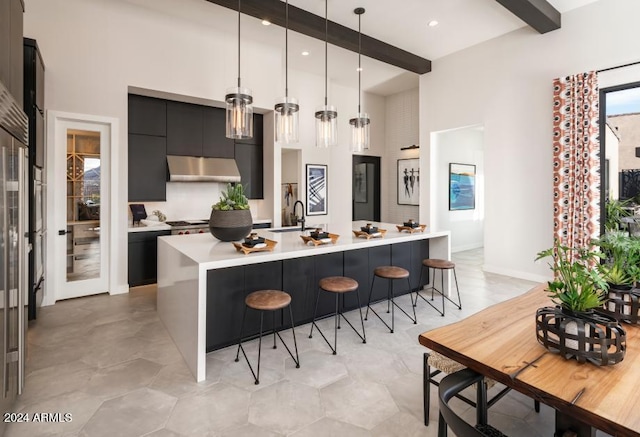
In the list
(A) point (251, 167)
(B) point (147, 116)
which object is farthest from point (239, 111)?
(A) point (251, 167)

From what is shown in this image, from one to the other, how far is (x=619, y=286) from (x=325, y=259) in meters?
2.31

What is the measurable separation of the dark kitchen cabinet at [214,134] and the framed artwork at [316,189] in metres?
1.77

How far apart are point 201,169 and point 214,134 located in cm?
67

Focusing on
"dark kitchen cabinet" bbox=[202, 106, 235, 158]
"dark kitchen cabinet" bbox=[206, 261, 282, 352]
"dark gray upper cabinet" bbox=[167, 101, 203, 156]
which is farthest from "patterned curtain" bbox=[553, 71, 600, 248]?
"dark gray upper cabinet" bbox=[167, 101, 203, 156]

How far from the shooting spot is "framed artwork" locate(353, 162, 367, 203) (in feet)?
26.3

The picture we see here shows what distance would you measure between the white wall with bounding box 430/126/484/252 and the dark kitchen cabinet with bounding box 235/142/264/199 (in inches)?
130

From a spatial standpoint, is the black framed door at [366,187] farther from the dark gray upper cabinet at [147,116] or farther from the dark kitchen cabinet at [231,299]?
the dark kitchen cabinet at [231,299]

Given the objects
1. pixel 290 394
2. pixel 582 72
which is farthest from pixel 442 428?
pixel 582 72

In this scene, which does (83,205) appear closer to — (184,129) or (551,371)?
(184,129)

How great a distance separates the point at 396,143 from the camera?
8.09 meters

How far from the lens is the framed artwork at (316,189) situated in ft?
22.6

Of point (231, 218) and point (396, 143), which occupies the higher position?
point (396, 143)

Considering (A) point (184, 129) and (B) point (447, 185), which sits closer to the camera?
(A) point (184, 129)

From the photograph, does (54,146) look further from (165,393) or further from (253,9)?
(165,393)
